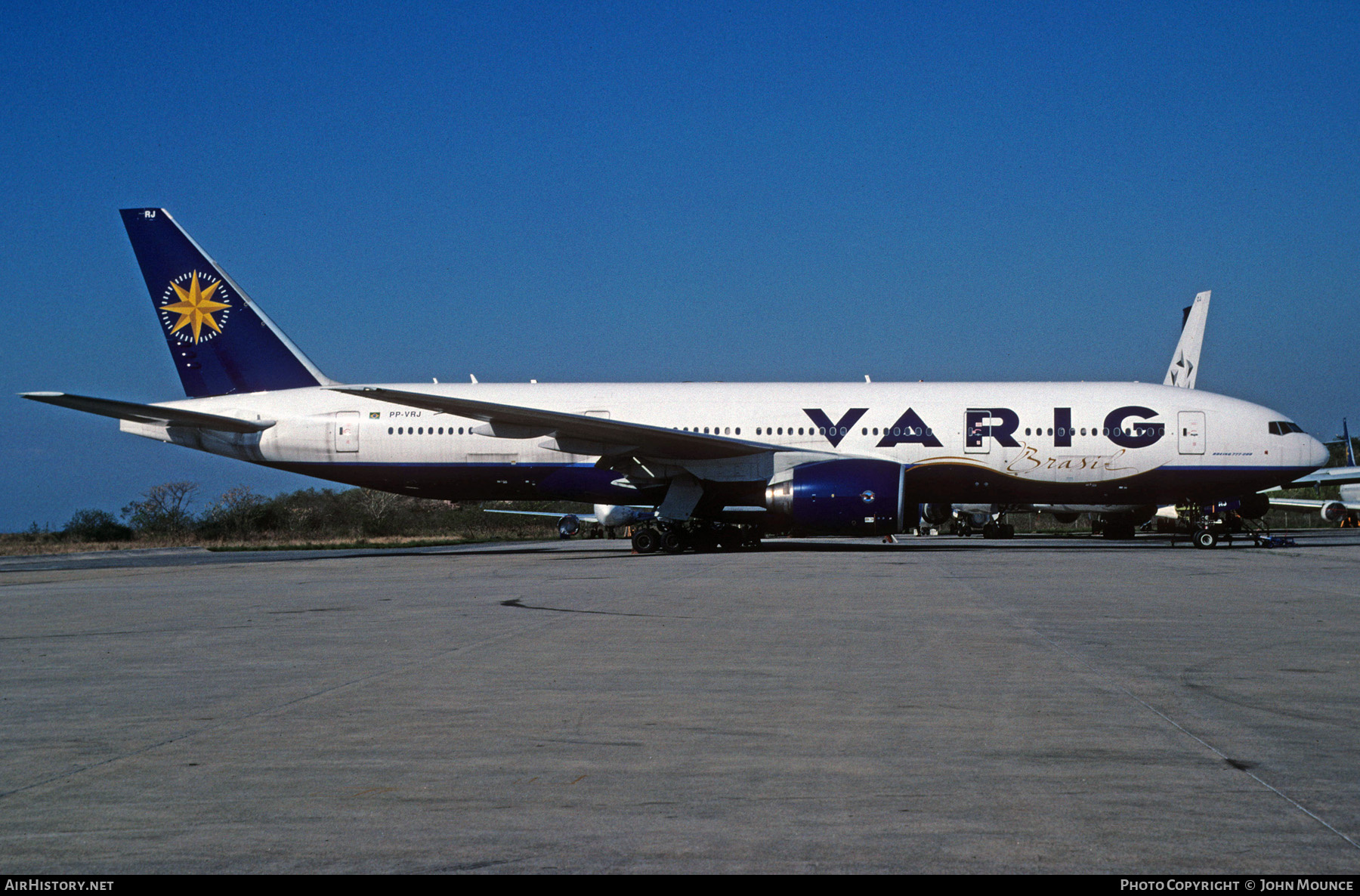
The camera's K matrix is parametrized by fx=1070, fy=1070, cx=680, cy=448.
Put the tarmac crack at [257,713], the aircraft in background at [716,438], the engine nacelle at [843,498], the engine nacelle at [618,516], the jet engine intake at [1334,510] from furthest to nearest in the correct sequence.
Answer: the jet engine intake at [1334,510]
the engine nacelle at [618,516]
the aircraft in background at [716,438]
the engine nacelle at [843,498]
the tarmac crack at [257,713]

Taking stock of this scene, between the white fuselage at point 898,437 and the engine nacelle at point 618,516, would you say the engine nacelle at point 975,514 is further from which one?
the white fuselage at point 898,437

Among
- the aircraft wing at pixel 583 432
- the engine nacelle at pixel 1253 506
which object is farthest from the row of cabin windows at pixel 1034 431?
the engine nacelle at pixel 1253 506

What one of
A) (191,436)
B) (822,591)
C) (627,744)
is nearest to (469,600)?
(822,591)

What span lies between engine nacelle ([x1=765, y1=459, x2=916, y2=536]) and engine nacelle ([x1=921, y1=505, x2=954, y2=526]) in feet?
12.6

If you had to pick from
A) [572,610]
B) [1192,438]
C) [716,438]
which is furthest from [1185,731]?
[1192,438]

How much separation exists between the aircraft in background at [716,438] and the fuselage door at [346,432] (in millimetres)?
37

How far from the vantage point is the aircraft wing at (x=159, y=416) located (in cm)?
2000

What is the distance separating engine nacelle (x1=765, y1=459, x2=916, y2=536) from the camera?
20.1m

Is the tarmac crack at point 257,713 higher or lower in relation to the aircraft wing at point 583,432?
lower

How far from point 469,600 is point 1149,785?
8480mm

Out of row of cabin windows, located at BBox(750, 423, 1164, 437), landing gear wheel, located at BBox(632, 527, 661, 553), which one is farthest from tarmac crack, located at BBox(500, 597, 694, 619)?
row of cabin windows, located at BBox(750, 423, 1164, 437)

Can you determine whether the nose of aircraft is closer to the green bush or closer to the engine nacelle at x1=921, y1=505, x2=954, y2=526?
the engine nacelle at x1=921, y1=505, x2=954, y2=526

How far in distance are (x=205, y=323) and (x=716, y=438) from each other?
12253 mm
